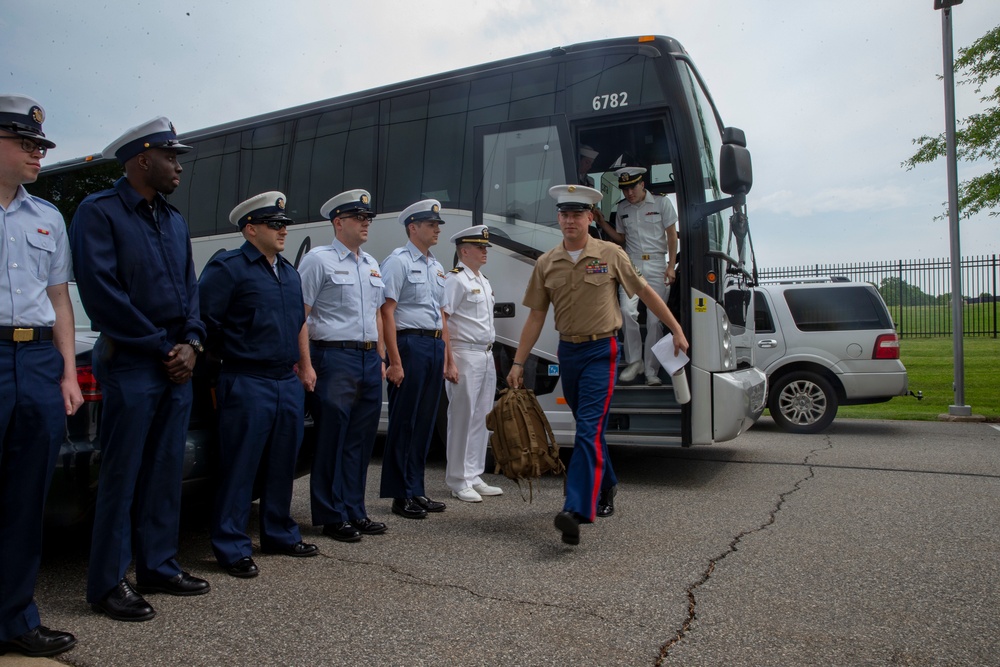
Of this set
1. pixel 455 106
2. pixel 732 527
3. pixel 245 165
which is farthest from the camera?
pixel 245 165

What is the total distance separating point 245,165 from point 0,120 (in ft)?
19.2

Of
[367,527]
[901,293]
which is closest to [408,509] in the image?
[367,527]

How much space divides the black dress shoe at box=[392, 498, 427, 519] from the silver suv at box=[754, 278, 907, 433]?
542 cm

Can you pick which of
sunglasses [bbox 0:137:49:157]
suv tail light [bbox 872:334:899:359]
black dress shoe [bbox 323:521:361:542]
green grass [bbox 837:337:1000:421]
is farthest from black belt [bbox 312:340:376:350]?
green grass [bbox 837:337:1000:421]

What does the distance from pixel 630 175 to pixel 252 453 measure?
3.89 m

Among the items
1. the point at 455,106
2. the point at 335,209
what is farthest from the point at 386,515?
the point at 455,106

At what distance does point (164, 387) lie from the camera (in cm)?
340

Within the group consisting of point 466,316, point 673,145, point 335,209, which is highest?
point 673,145

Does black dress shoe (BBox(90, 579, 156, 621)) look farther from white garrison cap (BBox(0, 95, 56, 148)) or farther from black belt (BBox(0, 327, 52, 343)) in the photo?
white garrison cap (BBox(0, 95, 56, 148))

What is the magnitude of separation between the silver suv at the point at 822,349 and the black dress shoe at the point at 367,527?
19.3 ft

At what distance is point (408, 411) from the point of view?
16.9 feet

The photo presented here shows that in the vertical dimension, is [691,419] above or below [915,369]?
below

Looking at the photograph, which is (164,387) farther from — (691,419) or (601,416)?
(691,419)

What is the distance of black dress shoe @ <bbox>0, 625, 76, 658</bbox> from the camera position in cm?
281
